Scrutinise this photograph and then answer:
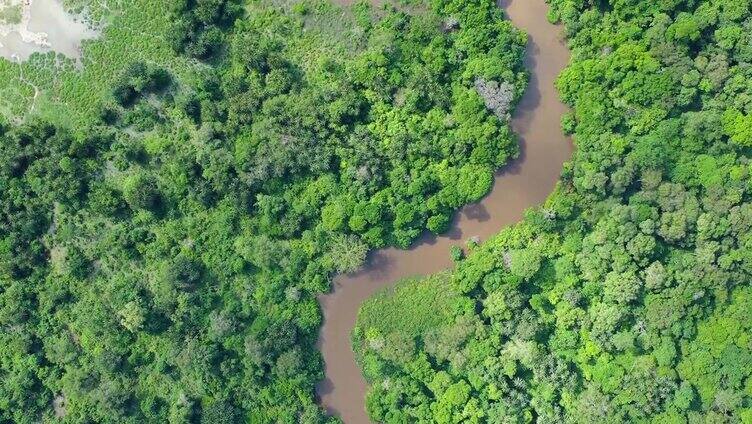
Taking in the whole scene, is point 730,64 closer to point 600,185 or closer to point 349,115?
point 600,185

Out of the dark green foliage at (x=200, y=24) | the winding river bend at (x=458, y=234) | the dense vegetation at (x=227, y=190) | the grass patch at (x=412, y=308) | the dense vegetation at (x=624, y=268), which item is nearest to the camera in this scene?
the dense vegetation at (x=624, y=268)

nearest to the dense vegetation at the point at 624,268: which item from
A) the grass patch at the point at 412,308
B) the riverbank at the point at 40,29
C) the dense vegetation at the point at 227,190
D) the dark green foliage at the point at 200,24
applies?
the grass patch at the point at 412,308

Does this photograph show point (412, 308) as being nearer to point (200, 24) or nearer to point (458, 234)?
point (458, 234)

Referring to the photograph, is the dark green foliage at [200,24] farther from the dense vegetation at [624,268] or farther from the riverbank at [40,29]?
the dense vegetation at [624,268]

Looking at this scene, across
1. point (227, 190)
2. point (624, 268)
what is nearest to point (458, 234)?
point (624, 268)

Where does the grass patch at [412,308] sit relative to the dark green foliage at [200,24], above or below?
below

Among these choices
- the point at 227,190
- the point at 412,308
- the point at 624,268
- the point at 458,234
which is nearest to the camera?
A: the point at 624,268
